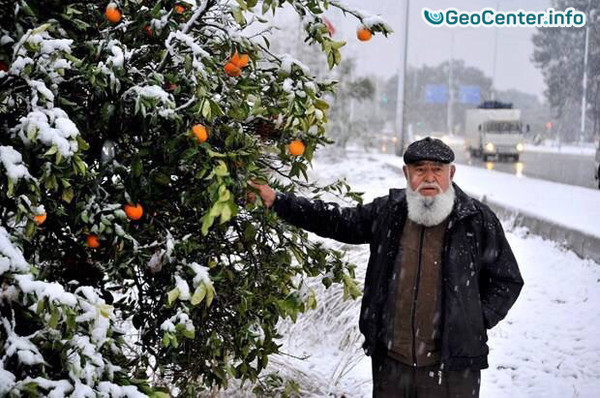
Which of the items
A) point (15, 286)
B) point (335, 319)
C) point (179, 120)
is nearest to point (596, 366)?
point (335, 319)

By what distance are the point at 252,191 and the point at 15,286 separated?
0.88m

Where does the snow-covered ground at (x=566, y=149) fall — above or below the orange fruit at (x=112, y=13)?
below

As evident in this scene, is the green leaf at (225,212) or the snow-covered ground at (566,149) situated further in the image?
the snow-covered ground at (566,149)

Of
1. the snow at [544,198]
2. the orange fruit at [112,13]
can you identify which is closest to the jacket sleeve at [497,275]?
the orange fruit at [112,13]

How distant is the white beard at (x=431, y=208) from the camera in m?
3.00

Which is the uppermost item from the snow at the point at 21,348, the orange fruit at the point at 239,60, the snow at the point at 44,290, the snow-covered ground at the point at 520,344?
the orange fruit at the point at 239,60

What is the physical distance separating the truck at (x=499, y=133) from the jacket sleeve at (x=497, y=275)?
1136 inches

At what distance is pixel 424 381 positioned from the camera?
3.02m

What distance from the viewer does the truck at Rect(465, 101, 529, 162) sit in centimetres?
3059

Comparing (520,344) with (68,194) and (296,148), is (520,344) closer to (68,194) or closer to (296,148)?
(296,148)

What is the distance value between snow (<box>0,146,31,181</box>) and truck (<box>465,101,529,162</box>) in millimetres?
30500

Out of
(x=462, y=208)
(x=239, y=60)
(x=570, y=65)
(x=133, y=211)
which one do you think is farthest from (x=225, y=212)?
(x=570, y=65)

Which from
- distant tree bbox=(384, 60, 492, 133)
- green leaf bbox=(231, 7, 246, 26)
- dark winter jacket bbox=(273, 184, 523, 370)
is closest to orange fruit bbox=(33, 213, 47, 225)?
green leaf bbox=(231, 7, 246, 26)

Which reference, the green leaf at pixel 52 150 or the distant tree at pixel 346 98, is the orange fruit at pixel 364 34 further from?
the distant tree at pixel 346 98
